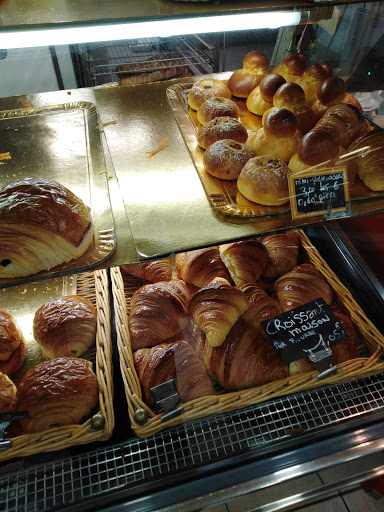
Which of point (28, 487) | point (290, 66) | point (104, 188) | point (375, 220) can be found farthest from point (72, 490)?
point (290, 66)

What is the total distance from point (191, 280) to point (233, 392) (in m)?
0.51

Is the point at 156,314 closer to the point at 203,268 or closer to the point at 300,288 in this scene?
the point at 203,268

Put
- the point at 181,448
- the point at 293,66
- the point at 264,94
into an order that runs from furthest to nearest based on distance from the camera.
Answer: the point at 293,66, the point at 264,94, the point at 181,448

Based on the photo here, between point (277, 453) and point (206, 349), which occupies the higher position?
point (206, 349)

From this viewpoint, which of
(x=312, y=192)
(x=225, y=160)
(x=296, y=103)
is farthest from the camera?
(x=296, y=103)

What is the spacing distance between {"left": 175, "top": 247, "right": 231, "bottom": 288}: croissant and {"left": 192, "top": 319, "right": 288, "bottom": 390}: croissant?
11.5 inches

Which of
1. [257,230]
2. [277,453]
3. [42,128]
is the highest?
[42,128]

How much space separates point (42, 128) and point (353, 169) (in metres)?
1.31

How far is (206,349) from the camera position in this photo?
1.48 m

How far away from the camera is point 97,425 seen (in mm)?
1286

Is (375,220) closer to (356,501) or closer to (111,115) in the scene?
(356,501)

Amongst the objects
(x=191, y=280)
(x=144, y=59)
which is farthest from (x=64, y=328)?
(x=144, y=59)

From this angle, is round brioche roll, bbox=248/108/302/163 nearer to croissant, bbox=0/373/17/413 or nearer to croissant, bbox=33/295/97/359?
croissant, bbox=33/295/97/359

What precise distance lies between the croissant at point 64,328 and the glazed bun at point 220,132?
2.79 feet
